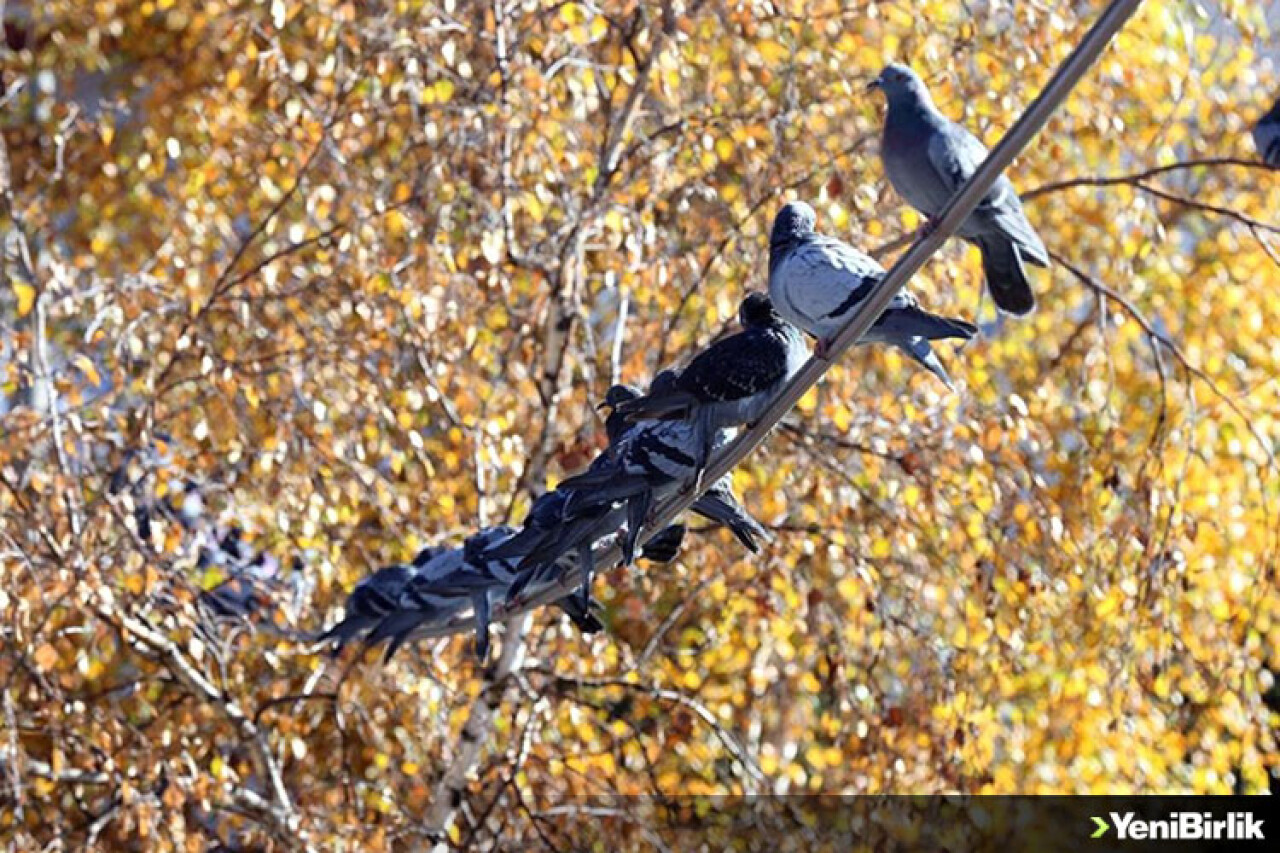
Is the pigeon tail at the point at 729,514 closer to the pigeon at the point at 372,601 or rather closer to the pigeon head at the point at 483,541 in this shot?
the pigeon head at the point at 483,541

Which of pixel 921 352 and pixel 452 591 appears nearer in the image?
pixel 921 352

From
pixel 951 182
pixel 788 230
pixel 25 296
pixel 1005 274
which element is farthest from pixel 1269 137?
pixel 25 296

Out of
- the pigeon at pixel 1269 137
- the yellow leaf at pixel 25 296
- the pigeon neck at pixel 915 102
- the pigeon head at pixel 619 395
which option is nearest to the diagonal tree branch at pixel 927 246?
the pigeon head at pixel 619 395

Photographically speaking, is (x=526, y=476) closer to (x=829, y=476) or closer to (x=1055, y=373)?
(x=829, y=476)

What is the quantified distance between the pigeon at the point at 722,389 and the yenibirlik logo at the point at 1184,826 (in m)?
4.89

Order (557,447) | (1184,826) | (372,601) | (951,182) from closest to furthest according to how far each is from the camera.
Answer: (372,601) → (951,182) → (557,447) → (1184,826)

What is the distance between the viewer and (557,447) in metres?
5.15

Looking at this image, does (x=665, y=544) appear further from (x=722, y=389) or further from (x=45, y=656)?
(x=45, y=656)

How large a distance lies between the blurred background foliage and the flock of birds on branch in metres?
1.65

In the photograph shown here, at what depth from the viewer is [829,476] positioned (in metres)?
5.39

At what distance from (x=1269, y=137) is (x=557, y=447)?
8.65 ft

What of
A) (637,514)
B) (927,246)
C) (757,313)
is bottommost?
(637,514)

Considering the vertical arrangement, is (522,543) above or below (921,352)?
below

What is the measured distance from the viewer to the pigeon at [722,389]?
8.56ft
